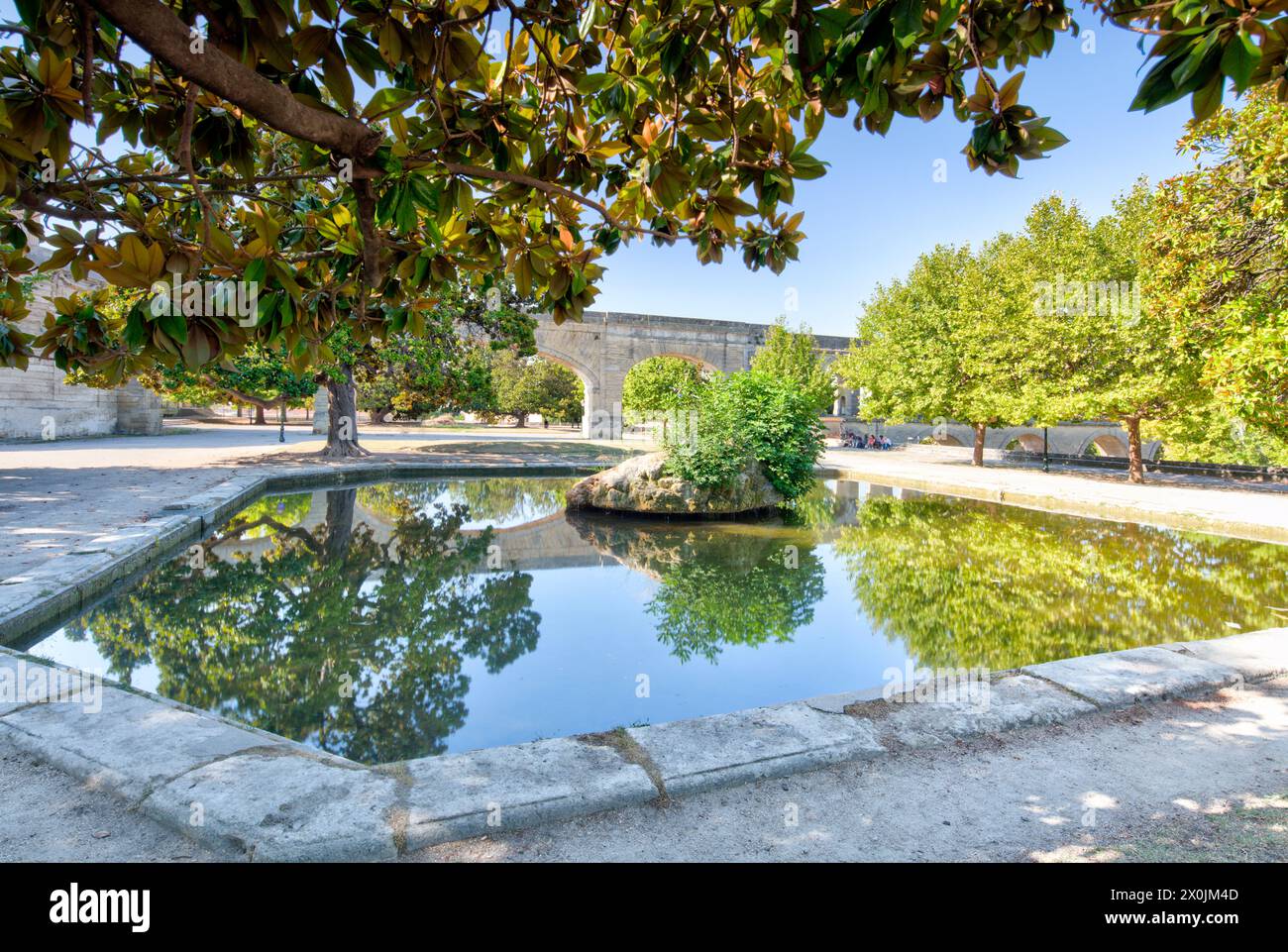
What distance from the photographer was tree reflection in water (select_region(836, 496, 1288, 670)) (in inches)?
228

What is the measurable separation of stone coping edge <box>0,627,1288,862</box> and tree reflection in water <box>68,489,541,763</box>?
0.80 metres

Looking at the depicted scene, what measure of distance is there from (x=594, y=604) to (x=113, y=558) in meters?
5.01

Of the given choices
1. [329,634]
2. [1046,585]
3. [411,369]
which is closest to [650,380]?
[411,369]

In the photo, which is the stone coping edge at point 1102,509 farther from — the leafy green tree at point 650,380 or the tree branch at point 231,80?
the leafy green tree at point 650,380

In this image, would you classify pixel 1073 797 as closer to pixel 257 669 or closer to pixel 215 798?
pixel 215 798

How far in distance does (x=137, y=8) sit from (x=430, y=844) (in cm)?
288

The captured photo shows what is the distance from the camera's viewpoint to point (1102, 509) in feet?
44.2

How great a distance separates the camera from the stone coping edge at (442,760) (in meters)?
2.38

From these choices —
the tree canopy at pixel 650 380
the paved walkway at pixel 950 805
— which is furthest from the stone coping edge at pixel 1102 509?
the tree canopy at pixel 650 380

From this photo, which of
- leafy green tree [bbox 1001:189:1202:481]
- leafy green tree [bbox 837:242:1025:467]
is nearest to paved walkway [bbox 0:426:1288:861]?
leafy green tree [bbox 1001:189:1202:481]

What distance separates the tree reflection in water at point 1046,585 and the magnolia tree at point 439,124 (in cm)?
421

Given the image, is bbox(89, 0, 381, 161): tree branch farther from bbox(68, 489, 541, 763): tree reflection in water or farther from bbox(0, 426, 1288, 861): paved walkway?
bbox(68, 489, 541, 763): tree reflection in water
